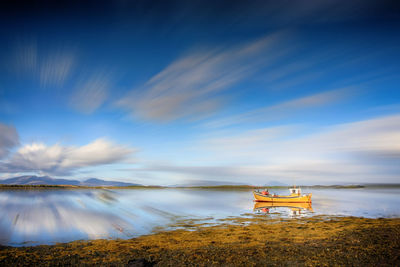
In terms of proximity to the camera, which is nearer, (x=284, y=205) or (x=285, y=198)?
(x=284, y=205)

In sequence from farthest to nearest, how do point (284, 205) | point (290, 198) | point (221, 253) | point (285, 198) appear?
point (285, 198) < point (290, 198) < point (284, 205) < point (221, 253)

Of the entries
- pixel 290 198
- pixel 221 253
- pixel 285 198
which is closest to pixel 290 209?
pixel 290 198

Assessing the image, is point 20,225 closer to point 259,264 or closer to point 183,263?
point 183,263

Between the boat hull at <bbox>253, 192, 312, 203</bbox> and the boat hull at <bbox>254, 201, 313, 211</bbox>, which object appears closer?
the boat hull at <bbox>254, 201, 313, 211</bbox>

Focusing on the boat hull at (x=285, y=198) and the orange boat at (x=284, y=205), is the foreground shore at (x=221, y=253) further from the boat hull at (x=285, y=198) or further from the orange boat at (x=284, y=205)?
the boat hull at (x=285, y=198)

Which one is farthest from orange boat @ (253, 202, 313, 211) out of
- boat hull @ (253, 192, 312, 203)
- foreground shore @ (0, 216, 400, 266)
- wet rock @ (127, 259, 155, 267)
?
wet rock @ (127, 259, 155, 267)

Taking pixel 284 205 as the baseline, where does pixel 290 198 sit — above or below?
above

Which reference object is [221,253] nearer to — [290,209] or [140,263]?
[140,263]

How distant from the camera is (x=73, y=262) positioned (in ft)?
37.9

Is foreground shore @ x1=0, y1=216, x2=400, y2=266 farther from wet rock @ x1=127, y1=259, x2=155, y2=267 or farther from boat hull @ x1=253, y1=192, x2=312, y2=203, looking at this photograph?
boat hull @ x1=253, y1=192, x2=312, y2=203

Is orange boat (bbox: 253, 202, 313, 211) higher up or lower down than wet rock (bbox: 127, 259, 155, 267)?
lower down

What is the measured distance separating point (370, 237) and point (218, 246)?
10.4m

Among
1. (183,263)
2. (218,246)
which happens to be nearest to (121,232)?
(218,246)

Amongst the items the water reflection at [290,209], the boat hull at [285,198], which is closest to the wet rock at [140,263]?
the water reflection at [290,209]
